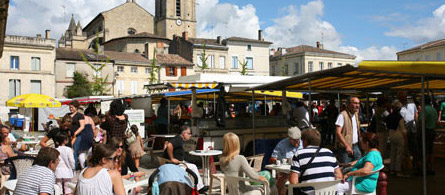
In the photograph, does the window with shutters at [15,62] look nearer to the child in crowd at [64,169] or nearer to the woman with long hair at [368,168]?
the child in crowd at [64,169]

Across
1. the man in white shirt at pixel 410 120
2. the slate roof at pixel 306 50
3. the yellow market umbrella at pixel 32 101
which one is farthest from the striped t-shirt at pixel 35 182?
the slate roof at pixel 306 50

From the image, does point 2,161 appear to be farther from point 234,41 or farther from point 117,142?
point 234,41

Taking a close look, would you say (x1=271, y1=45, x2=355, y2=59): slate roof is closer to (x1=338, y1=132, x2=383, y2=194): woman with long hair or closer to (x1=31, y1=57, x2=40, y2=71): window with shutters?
(x1=31, y1=57, x2=40, y2=71): window with shutters

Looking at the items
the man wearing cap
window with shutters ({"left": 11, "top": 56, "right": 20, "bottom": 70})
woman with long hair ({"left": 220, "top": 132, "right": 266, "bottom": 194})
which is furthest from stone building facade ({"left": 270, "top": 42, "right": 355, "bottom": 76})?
woman with long hair ({"left": 220, "top": 132, "right": 266, "bottom": 194})

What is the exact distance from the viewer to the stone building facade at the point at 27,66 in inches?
1436

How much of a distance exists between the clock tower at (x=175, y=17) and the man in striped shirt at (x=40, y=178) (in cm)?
6036

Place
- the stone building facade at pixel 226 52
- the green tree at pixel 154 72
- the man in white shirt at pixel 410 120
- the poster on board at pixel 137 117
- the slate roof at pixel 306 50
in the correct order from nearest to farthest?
the man in white shirt at pixel 410 120 < the poster on board at pixel 137 117 < the green tree at pixel 154 72 < the stone building facade at pixel 226 52 < the slate roof at pixel 306 50

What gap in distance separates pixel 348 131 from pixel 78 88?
120ft

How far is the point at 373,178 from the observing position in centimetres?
483

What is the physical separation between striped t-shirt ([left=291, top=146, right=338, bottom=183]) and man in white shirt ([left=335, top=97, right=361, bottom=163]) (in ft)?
6.64

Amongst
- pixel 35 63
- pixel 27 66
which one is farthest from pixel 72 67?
pixel 27 66

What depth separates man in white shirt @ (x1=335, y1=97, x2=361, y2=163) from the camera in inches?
244

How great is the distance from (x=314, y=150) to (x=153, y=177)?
180 cm

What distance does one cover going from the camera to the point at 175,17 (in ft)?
213
